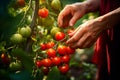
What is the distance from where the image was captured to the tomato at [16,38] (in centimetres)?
172

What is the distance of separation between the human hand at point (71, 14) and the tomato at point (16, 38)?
408 millimetres

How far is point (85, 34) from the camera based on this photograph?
6.48ft

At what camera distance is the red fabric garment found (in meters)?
2.36

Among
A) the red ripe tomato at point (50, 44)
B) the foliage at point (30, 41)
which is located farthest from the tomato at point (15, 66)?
the red ripe tomato at point (50, 44)

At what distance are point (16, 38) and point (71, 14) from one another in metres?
→ 0.73

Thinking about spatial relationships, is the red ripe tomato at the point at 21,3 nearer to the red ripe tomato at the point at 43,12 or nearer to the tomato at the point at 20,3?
the tomato at the point at 20,3

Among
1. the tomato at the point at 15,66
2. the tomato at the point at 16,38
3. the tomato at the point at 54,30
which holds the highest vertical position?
the tomato at the point at 16,38

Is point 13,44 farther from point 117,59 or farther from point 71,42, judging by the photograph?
point 117,59

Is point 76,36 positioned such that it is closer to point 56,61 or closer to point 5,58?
point 56,61

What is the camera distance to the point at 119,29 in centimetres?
234

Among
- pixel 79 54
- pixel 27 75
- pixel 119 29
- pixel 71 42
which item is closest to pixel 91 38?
pixel 71 42

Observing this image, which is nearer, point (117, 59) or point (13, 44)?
point (13, 44)

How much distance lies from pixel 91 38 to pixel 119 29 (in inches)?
16.5

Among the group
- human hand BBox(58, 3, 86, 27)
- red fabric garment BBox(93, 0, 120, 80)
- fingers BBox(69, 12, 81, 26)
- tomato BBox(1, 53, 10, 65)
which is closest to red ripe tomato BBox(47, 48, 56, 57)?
tomato BBox(1, 53, 10, 65)
